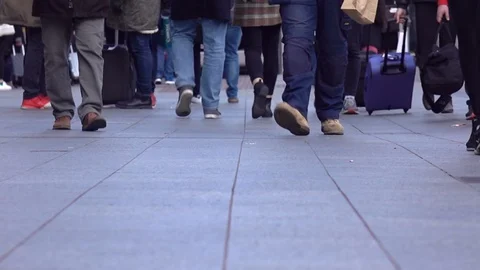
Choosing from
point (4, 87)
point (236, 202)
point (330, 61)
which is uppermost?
point (236, 202)

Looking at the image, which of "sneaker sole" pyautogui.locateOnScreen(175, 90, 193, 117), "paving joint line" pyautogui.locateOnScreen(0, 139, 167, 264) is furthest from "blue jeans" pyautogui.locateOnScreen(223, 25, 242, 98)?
"paving joint line" pyautogui.locateOnScreen(0, 139, 167, 264)

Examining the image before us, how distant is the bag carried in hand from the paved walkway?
2.74ft

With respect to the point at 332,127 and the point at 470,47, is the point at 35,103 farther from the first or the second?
the point at 470,47

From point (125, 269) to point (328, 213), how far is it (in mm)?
1301


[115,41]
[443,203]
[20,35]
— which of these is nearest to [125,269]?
[443,203]

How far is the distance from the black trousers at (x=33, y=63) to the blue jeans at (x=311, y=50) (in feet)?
12.7

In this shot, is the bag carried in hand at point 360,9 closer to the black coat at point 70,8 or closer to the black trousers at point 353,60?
the black coat at point 70,8

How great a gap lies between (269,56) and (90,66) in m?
2.41

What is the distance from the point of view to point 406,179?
19.7 feet

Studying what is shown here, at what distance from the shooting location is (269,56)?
11.1m

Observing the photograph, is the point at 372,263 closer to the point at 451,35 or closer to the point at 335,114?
the point at 335,114

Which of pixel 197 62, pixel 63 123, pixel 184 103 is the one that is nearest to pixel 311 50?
pixel 63 123

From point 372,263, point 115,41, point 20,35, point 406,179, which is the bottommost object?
point 20,35

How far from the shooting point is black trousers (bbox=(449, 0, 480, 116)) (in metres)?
7.32
